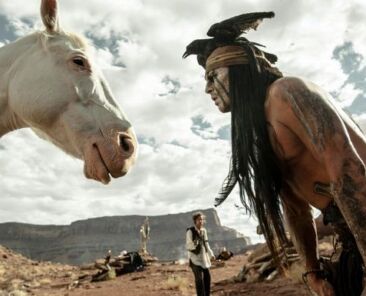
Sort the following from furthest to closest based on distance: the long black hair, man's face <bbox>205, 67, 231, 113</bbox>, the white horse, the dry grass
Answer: the dry grass → the white horse → man's face <bbox>205, 67, 231, 113</bbox> → the long black hair

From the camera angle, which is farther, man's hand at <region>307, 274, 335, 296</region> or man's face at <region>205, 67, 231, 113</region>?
man's face at <region>205, 67, 231, 113</region>

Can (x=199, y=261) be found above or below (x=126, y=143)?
below

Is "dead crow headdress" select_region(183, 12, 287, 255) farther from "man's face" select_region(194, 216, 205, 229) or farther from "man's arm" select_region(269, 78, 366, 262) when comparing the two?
"man's face" select_region(194, 216, 205, 229)

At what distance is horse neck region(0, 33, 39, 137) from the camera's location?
3.05 m

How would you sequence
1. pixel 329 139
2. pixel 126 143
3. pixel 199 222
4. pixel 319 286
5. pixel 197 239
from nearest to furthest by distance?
1. pixel 329 139
2. pixel 319 286
3. pixel 126 143
4. pixel 197 239
5. pixel 199 222

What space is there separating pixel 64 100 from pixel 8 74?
62 centimetres

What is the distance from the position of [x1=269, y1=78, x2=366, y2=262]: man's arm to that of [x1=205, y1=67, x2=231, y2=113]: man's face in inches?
13.6

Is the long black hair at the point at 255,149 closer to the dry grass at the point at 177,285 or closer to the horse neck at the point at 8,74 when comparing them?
the horse neck at the point at 8,74

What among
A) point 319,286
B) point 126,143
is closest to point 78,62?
point 126,143

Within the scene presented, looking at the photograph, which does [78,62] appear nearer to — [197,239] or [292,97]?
[292,97]

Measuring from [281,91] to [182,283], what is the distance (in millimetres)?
12840

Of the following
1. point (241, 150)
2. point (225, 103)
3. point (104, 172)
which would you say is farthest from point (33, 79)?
point (241, 150)

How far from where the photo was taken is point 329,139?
5.28ft

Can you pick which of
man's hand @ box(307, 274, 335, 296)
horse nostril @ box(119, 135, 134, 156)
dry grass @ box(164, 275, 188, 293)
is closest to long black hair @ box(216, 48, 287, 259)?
man's hand @ box(307, 274, 335, 296)
